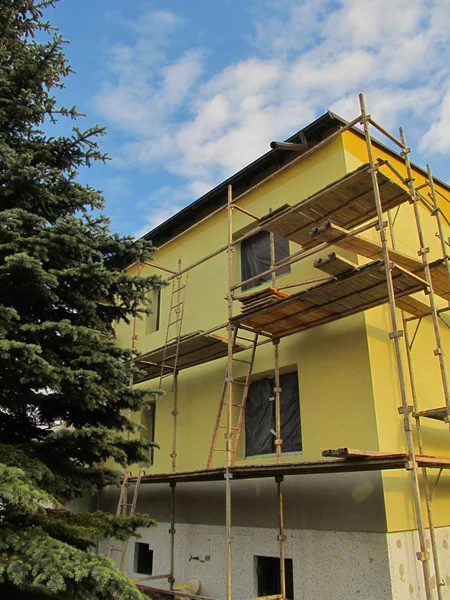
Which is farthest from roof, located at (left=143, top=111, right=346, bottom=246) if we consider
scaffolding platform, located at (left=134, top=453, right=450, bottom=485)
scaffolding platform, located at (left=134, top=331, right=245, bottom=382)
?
scaffolding platform, located at (left=134, top=453, right=450, bottom=485)

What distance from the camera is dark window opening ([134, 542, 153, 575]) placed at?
10.8 m

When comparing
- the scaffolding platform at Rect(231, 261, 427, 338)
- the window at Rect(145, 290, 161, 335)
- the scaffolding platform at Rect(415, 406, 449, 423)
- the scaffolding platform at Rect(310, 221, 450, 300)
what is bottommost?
the scaffolding platform at Rect(415, 406, 449, 423)

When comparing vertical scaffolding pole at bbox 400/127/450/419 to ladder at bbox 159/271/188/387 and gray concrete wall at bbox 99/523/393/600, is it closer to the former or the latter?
gray concrete wall at bbox 99/523/393/600

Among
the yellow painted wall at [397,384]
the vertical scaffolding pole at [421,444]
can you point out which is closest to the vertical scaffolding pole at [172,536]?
the yellow painted wall at [397,384]

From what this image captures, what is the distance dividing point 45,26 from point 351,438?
7.87 metres

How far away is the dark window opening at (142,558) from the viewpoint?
1078cm

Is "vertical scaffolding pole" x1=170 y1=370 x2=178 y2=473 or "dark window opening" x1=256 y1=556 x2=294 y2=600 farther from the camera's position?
"vertical scaffolding pole" x1=170 y1=370 x2=178 y2=473

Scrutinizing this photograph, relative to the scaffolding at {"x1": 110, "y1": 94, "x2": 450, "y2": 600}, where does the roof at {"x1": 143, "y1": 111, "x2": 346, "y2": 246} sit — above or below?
above

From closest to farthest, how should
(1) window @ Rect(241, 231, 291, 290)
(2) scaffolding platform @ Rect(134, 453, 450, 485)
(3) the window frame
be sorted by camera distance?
(2) scaffolding platform @ Rect(134, 453, 450, 485)
(3) the window frame
(1) window @ Rect(241, 231, 291, 290)

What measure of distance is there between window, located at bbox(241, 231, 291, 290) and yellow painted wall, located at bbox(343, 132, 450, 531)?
198cm

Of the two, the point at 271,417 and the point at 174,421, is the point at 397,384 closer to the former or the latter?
the point at 271,417

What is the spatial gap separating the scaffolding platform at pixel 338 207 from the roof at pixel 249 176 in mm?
2196

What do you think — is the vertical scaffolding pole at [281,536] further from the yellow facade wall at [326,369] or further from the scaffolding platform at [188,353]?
the scaffolding platform at [188,353]

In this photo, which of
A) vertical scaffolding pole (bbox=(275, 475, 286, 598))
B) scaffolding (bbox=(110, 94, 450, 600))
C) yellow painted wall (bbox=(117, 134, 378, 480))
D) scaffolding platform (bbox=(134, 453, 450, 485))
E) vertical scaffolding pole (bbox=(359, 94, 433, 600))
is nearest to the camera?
vertical scaffolding pole (bbox=(359, 94, 433, 600))
